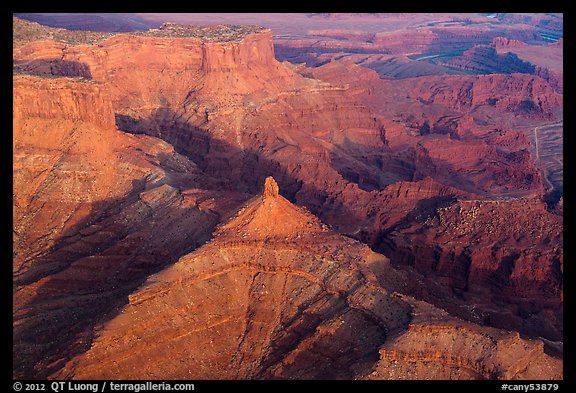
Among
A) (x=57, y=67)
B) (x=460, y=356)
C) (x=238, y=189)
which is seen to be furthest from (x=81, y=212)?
(x=460, y=356)

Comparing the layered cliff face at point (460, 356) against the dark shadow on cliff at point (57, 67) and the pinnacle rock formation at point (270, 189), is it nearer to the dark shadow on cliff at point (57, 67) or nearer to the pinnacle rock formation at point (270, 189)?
the pinnacle rock formation at point (270, 189)

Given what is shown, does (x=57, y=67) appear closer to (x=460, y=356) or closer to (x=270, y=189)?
(x=270, y=189)

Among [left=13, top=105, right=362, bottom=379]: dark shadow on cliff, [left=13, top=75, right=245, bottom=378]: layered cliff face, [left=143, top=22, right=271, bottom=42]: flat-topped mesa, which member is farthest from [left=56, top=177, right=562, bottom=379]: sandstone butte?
[left=143, top=22, right=271, bottom=42]: flat-topped mesa

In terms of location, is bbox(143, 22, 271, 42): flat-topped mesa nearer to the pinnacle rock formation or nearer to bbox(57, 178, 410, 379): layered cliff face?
the pinnacle rock formation

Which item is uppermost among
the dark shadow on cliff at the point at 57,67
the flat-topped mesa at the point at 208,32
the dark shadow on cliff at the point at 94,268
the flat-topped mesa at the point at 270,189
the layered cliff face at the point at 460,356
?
the flat-topped mesa at the point at 208,32

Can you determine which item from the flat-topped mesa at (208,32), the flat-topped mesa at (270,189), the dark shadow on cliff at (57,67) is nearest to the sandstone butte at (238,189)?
the flat-topped mesa at (270,189)
